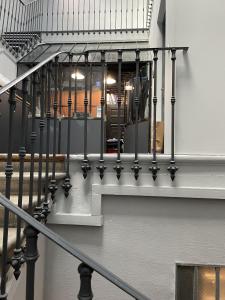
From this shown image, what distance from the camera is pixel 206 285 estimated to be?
7.37 feet

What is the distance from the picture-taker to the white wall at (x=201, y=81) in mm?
2344

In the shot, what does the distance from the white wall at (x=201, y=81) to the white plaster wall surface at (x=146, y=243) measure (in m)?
0.53

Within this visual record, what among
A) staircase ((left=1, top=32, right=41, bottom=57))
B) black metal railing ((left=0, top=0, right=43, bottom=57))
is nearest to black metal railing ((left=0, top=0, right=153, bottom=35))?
black metal railing ((left=0, top=0, right=43, bottom=57))

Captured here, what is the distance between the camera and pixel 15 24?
6.49 m

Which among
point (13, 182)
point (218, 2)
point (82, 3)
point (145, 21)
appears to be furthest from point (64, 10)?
point (13, 182)

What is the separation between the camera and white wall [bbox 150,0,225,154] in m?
2.34

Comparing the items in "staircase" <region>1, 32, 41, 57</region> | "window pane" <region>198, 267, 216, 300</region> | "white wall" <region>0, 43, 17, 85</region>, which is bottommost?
"window pane" <region>198, 267, 216, 300</region>

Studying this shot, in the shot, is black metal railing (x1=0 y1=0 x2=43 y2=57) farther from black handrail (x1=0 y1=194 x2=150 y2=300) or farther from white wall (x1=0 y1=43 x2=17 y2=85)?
black handrail (x1=0 y1=194 x2=150 y2=300)

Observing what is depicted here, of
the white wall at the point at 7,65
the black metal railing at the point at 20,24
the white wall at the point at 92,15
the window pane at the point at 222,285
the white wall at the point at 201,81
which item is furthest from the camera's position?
the white wall at the point at 92,15

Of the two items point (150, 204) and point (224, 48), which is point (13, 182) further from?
point (224, 48)

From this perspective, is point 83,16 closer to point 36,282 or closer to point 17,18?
point 17,18

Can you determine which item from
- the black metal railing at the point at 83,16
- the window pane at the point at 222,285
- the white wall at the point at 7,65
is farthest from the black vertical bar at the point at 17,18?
the window pane at the point at 222,285

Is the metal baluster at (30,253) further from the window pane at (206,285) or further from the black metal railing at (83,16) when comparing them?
the black metal railing at (83,16)

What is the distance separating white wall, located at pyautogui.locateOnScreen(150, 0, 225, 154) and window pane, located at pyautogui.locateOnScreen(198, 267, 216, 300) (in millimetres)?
921
